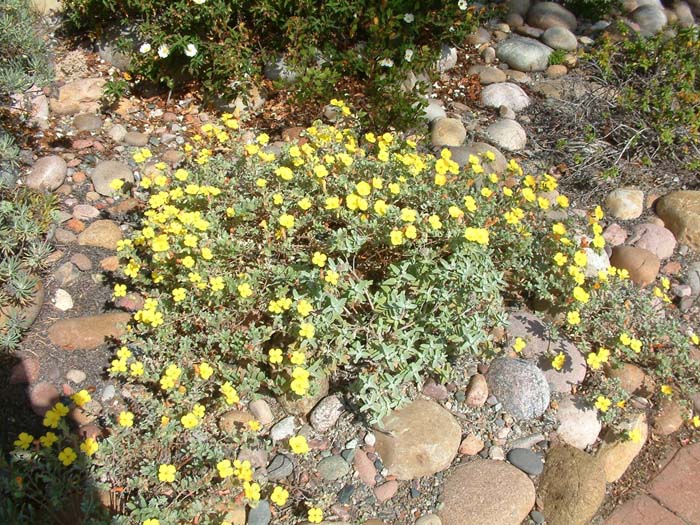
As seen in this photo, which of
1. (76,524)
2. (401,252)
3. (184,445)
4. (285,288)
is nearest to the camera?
(76,524)

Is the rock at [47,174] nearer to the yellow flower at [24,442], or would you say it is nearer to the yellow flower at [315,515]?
the yellow flower at [24,442]

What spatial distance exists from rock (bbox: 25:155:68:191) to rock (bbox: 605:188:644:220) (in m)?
3.45

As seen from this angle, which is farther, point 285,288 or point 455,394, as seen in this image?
point 455,394

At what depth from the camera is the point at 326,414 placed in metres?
2.92

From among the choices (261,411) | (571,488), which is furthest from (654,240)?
(261,411)

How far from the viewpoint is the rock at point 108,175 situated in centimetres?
373

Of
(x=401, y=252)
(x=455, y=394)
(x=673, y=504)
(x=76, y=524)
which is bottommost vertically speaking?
(x=673, y=504)

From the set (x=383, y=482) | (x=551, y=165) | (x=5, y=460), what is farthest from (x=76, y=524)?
(x=551, y=165)

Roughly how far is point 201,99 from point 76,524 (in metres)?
2.96

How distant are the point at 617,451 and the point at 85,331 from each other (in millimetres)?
2583

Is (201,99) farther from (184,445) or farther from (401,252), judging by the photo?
(184,445)

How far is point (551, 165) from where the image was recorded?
4516 mm

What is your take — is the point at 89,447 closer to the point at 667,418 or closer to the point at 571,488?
the point at 571,488

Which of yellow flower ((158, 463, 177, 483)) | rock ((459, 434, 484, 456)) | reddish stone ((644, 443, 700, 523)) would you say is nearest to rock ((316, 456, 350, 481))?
rock ((459, 434, 484, 456))
